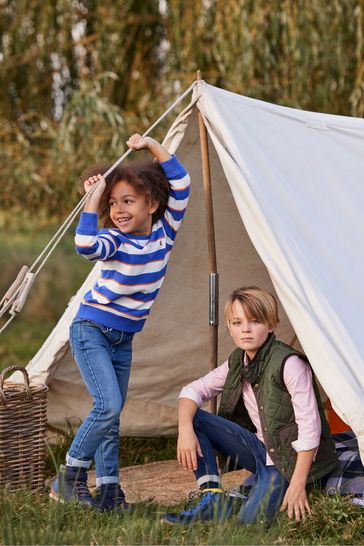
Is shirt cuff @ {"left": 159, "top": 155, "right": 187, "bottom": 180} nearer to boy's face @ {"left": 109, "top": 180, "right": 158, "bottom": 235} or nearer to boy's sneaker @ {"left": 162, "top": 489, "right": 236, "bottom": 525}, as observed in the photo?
boy's face @ {"left": 109, "top": 180, "right": 158, "bottom": 235}

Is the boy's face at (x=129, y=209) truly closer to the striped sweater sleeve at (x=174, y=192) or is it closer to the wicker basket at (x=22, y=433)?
the striped sweater sleeve at (x=174, y=192)

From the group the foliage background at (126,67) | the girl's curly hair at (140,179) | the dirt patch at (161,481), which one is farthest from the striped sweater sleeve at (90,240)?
the foliage background at (126,67)

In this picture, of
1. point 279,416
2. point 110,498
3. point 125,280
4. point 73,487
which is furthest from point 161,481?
point 125,280

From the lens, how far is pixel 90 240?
364 centimetres

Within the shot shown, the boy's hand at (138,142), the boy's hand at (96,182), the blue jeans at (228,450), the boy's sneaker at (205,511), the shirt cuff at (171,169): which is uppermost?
the boy's hand at (138,142)

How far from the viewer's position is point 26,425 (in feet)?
13.1

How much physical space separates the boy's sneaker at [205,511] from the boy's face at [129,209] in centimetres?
98

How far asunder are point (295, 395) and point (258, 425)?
275 mm

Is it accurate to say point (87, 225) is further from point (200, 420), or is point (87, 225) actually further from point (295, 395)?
point (295, 395)

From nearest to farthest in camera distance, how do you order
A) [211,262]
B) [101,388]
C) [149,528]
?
[149,528]
[101,388]
[211,262]

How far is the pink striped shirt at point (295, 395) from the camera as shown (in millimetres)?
3539

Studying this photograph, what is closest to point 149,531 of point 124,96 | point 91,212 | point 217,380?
point 217,380

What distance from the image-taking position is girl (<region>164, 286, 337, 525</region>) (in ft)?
11.6

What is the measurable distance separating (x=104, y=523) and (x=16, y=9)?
18.6ft
